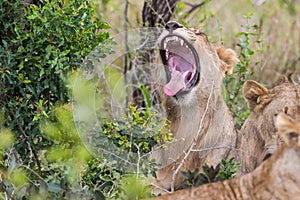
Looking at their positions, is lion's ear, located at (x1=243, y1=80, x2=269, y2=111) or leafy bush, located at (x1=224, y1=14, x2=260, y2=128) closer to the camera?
lion's ear, located at (x1=243, y1=80, x2=269, y2=111)

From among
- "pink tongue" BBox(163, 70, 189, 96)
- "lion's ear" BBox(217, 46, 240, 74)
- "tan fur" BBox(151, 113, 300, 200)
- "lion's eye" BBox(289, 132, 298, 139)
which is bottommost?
"tan fur" BBox(151, 113, 300, 200)

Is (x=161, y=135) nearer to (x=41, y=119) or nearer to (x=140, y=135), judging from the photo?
(x=140, y=135)

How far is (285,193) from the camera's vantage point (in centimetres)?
305

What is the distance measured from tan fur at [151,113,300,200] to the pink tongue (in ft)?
4.65

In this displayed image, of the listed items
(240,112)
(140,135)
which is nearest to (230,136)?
(140,135)

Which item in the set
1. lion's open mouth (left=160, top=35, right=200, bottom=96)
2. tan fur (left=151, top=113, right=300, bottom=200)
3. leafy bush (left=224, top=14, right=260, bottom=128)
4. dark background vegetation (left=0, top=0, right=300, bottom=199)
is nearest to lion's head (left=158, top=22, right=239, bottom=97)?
lion's open mouth (left=160, top=35, right=200, bottom=96)

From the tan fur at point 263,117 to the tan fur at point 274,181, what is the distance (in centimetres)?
63

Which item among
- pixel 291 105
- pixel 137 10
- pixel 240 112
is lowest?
pixel 240 112

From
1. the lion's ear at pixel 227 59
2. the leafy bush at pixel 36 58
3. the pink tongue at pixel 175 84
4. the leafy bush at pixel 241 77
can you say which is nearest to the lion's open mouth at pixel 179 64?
the pink tongue at pixel 175 84

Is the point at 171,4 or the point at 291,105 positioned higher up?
the point at 171,4

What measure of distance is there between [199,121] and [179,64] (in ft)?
1.41

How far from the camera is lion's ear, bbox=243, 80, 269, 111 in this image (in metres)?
Answer: 4.05

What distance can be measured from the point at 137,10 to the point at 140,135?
3828mm

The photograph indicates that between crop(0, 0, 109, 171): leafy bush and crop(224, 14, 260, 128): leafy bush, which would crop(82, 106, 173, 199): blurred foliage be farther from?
crop(224, 14, 260, 128): leafy bush
